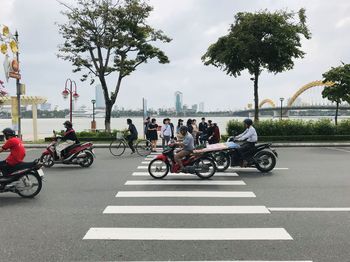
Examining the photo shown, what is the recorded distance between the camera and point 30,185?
841cm

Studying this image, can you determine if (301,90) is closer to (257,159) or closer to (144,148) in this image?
→ (144,148)

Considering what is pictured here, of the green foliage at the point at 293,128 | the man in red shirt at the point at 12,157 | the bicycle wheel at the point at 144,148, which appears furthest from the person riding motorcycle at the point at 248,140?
the green foliage at the point at 293,128

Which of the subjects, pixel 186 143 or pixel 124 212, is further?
pixel 186 143

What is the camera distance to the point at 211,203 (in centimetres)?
775

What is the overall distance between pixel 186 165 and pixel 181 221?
4450 mm

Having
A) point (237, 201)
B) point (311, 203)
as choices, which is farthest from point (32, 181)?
point (311, 203)

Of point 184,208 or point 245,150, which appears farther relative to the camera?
point 245,150

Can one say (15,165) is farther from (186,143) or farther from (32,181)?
(186,143)

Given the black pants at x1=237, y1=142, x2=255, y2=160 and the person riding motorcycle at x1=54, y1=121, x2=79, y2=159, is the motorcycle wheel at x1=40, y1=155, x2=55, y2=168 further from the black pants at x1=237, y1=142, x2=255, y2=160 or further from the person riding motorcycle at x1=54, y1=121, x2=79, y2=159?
the black pants at x1=237, y1=142, x2=255, y2=160

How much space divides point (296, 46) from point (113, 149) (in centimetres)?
1831

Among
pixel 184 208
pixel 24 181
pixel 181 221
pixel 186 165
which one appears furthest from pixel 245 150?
pixel 24 181

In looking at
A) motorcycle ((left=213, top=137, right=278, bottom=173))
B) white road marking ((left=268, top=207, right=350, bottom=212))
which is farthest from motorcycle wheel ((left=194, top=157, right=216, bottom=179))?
white road marking ((left=268, top=207, right=350, bottom=212))

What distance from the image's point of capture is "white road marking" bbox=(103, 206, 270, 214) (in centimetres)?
701

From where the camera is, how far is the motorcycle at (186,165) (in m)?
10.7
